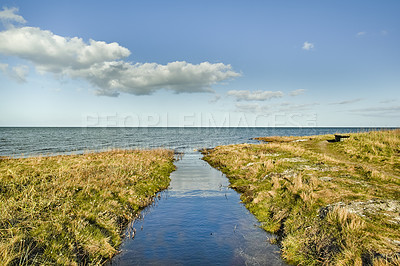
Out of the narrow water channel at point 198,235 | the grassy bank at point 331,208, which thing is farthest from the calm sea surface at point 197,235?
the grassy bank at point 331,208

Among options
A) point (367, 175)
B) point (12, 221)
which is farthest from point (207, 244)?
point (367, 175)

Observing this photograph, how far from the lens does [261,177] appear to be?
22.1 meters

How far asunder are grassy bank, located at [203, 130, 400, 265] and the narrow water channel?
1.06 metres

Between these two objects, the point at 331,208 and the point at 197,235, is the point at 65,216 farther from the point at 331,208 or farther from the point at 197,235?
the point at 331,208

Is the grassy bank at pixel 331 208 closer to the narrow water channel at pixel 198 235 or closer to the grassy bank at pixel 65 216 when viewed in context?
the narrow water channel at pixel 198 235

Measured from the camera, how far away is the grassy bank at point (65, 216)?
7.92 m

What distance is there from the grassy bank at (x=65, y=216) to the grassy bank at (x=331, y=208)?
859 centimetres

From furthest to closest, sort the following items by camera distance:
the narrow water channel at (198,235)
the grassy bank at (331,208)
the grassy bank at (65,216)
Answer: the narrow water channel at (198,235)
the grassy bank at (331,208)
the grassy bank at (65,216)

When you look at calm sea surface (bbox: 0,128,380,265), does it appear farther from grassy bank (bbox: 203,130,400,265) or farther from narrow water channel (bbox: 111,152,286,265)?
grassy bank (bbox: 203,130,400,265)

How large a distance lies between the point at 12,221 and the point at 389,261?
13.7 m

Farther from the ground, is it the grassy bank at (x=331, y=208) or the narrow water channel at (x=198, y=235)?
the grassy bank at (x=331, y=208)

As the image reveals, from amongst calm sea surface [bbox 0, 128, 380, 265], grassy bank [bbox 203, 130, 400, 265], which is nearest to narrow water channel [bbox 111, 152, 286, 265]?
calm sea surface [bbox 0, 128, 380, 265]

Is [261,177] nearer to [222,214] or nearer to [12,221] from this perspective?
[222,214]

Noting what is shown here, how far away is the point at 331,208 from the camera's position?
38.7 ft
